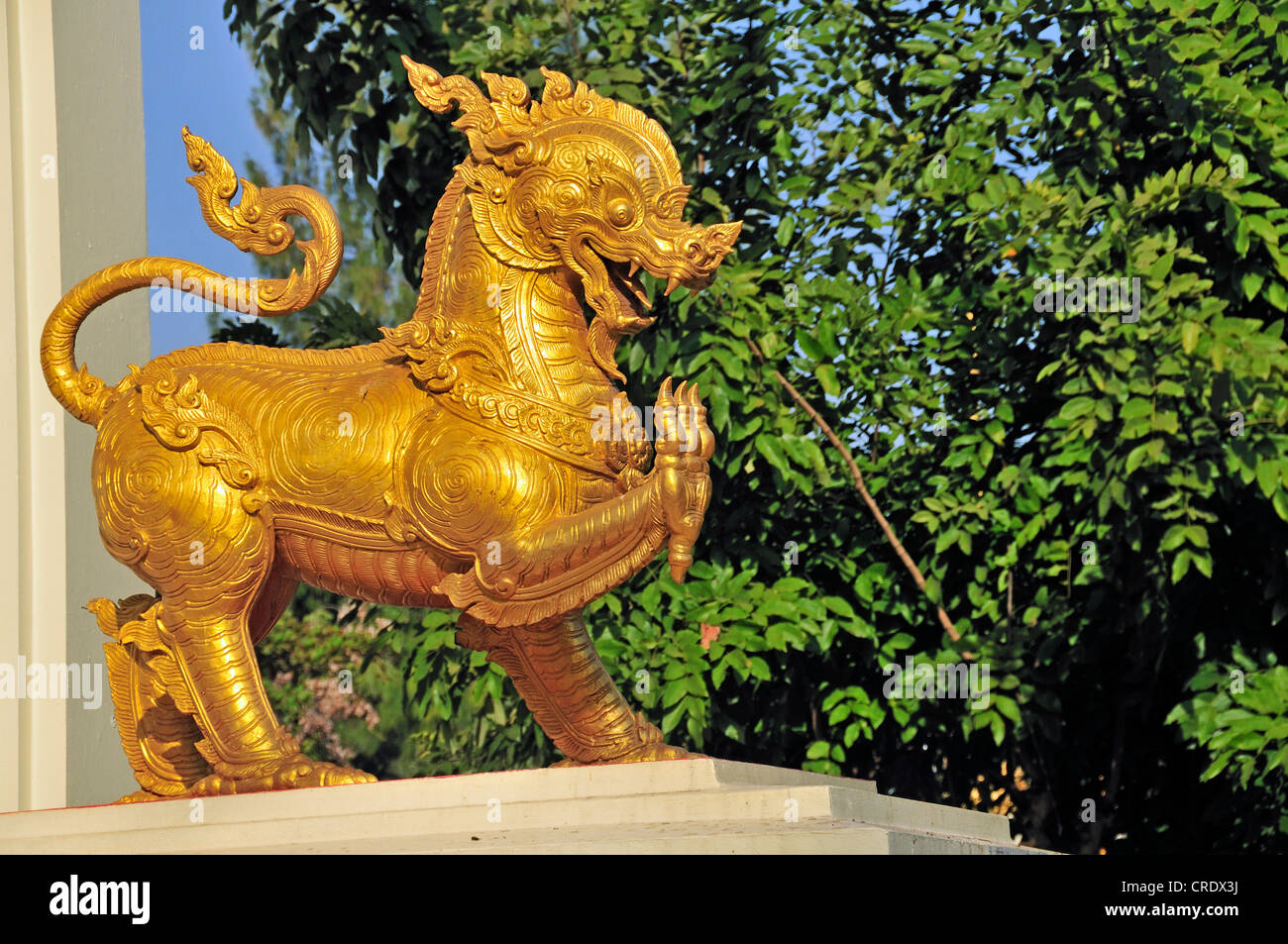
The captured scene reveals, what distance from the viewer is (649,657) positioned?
265 inches

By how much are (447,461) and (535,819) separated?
3.30ft

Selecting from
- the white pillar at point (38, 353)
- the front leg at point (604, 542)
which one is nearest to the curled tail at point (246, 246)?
the front leg at point (604, 542)

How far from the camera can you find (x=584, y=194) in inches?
171

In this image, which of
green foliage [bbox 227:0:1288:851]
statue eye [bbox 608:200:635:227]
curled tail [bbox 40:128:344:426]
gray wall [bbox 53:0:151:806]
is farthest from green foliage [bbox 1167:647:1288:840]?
gray wall [bbox 53:0:151:806]

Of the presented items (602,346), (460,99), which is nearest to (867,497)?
(602,346)

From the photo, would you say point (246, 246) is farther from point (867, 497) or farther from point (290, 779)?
point (867, 497)

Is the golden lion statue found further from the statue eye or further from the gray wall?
the gray wall

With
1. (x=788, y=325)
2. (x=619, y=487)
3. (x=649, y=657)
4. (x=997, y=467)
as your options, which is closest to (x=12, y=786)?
(x=649, y=657)

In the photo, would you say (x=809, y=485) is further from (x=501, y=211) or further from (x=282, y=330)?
(x=282, y=330)

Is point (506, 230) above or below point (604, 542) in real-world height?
above

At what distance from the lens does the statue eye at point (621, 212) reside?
4.31 metres

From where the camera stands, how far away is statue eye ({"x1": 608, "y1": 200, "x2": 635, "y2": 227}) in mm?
4312
